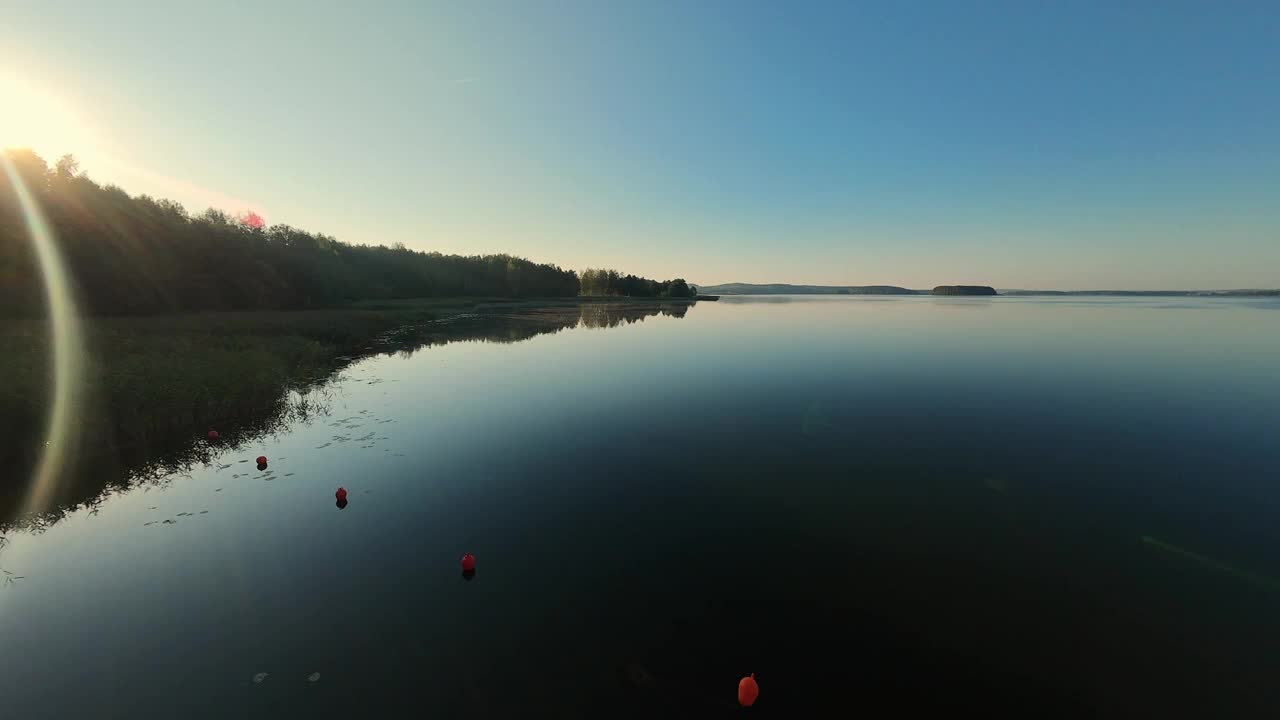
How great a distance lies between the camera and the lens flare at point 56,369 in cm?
1520

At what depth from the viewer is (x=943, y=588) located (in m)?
10.1

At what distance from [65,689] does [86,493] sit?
444 inches

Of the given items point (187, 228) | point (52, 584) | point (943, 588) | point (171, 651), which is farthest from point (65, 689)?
point (187, 228)

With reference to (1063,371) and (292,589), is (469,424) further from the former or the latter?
(1063,371)

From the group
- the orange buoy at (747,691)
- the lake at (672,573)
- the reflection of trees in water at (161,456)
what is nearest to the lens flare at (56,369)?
the reflection of trees in water at (161,456)

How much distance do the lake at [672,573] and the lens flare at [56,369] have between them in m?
3.03

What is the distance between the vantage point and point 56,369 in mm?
19453

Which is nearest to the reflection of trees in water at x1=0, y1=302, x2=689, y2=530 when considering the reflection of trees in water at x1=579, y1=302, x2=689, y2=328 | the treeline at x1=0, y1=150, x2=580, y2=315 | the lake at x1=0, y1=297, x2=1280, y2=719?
the lake at x1=0, y1=297, x2=1280, y2=719

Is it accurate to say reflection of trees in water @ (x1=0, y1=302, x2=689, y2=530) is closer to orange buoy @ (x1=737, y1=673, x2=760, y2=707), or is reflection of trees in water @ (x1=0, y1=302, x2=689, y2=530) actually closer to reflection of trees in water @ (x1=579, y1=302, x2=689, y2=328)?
orange buoy @ (x1=737, y1=673, x2=760, y2=707)

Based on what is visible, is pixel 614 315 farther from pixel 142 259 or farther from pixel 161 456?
pixel 161 456

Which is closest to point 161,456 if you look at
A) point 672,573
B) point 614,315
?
point 672,573

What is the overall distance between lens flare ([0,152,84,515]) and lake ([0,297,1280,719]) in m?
3.03

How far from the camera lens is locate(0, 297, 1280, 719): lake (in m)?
7.59

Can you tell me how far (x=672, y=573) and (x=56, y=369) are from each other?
2824 cm
